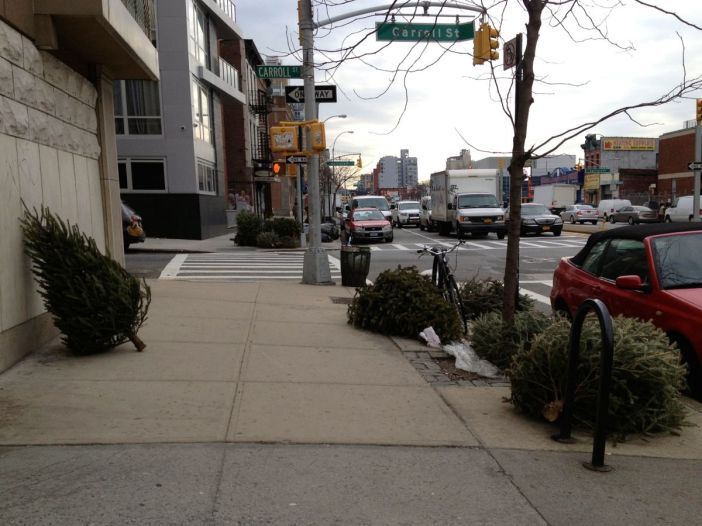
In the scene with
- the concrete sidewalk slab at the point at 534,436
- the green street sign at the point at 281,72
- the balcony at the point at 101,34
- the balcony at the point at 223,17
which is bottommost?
the concrete sidewalk slab at the point at 534,436

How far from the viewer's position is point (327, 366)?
5.86 meters

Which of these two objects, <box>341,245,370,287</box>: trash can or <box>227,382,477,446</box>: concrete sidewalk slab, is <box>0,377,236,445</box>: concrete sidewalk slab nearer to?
<box>227,382,477,446</box>: concrete sidewalk slab

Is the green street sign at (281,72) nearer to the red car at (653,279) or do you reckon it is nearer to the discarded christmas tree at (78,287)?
the red car at (653,279)

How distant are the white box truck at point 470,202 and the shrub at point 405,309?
19.8 m

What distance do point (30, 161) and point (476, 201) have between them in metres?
24.1

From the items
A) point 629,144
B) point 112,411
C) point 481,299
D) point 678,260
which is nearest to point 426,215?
point 481,299

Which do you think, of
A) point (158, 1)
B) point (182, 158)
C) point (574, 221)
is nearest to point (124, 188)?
point (182, 158)

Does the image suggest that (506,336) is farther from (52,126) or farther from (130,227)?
(130,227)

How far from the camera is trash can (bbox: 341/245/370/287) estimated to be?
12008mm

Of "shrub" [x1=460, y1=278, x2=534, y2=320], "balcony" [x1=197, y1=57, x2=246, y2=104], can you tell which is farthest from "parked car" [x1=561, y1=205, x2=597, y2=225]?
"shrub" [x1=460, y1=278, x2=534, y2=320]

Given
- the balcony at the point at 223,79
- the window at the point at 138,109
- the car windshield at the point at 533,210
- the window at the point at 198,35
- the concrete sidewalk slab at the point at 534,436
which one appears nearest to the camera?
the concrete sidewalk slab at the point at 534,436

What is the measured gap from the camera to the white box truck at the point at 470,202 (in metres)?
26.9

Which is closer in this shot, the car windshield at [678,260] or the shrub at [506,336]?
the car windshield at [678,260]

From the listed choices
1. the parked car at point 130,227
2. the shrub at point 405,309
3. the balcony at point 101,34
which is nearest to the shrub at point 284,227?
the parked car at point 130,227
